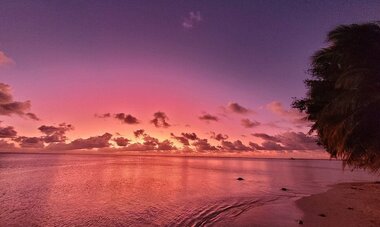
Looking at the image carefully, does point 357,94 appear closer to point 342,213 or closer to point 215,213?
point 342,213

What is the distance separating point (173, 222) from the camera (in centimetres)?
2231

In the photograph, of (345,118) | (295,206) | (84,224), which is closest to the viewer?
(345,118)

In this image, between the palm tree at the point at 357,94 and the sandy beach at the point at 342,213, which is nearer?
the palm tree at the point at 357,94

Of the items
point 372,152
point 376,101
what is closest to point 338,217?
point 372,152

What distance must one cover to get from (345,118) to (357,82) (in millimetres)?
2627

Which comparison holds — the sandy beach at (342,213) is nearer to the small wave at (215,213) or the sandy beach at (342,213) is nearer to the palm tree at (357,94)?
the palm tree at (357,94)

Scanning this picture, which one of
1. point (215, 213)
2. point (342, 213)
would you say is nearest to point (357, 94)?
point (342, 213)

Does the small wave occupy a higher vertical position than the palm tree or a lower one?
lower

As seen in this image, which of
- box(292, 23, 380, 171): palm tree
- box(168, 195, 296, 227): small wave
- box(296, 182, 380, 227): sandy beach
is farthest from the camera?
box(168, 195, 296, 227): small wave

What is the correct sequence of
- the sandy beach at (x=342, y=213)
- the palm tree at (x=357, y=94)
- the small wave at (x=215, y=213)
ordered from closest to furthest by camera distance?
1. the palm tree at (x=357, y=94)
2. the sandy beach at (x=342, y=213)
3. the small wave at (x=215, y=213)

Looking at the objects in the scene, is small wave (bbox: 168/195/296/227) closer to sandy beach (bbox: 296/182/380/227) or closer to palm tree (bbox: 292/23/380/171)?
sandy beach (bbox: 296/182/380/227)

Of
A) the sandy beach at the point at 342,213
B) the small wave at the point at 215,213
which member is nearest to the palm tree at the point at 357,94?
the sandy beach at the point at 342,213

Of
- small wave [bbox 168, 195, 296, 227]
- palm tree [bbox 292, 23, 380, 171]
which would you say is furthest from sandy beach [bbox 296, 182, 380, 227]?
small wave [bbox 168, 195, 296, 227]

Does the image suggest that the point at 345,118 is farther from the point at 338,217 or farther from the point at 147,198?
the point at 147,198
